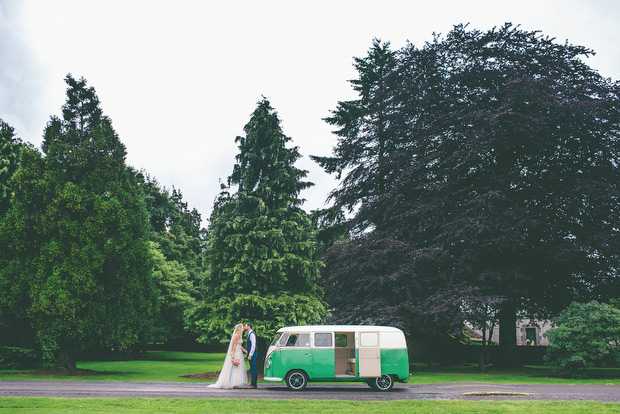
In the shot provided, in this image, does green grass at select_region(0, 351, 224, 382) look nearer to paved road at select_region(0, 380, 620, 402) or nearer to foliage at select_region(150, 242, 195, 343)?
paved road at select_region(0, 380, 620, 402)

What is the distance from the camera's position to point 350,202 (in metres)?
33.8

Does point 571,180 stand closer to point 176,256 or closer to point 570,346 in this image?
point 570,346

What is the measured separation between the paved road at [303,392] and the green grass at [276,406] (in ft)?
4.50

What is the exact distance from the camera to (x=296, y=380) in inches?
690

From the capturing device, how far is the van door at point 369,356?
57.1 feet

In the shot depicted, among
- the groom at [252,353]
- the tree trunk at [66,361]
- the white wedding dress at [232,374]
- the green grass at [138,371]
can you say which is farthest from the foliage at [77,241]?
the groom at [252,353]

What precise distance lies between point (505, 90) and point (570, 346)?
13323mm

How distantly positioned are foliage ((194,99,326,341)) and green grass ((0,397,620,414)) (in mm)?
10700

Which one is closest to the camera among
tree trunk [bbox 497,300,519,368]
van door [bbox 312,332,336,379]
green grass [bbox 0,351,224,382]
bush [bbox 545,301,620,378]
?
van door [bbox 312,332,336,379]

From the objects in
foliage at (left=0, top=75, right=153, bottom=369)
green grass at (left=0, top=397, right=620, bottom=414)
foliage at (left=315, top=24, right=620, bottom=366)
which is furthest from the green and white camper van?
foliage at (left=0, top=75, right=153, bottom=369)

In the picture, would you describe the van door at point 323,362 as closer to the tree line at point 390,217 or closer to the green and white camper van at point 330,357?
the green and white camper van at point 330,357

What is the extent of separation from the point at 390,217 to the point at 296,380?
14170mm

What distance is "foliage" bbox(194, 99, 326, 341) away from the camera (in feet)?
81.5

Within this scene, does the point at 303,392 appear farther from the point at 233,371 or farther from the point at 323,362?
the point at 233,371
